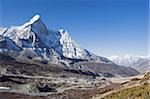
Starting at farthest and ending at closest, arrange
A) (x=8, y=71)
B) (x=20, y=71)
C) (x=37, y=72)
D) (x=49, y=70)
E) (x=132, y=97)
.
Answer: (x=49, y=70) → (x=37, y=72) → (x=20, y=71) → (x=8, y=71) → (x=132, y=97)

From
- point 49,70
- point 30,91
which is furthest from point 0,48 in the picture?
point 30,91

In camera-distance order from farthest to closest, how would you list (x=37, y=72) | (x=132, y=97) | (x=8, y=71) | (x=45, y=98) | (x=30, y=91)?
(x=37, y=72), (x=8, y=71), (x=30, y=91), (x=45, y=98), (x=132, y=97)

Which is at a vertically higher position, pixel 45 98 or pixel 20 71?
pixel 20 71

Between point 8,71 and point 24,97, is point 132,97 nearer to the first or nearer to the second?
point 24,97

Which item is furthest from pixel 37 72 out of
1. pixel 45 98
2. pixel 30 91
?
pixel 45 98

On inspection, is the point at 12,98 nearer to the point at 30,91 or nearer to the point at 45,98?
the point at 45,98

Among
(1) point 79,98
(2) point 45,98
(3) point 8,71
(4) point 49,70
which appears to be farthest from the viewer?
(4) point 49,70

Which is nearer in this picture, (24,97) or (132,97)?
(132,97)

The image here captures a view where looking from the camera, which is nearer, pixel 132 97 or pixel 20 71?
pixel 132 97

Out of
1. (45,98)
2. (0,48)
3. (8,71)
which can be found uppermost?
(0,48)
